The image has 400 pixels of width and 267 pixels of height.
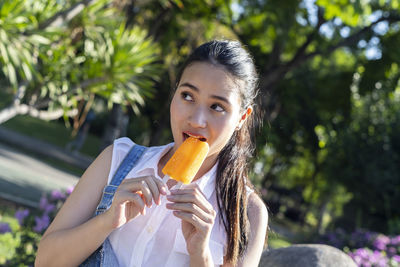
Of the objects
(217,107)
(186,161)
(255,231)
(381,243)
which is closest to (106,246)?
(186,161)

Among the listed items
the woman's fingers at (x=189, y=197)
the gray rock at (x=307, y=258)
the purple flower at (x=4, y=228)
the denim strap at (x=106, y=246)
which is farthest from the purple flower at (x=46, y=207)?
the woman's fingers at (x=189, y=197)

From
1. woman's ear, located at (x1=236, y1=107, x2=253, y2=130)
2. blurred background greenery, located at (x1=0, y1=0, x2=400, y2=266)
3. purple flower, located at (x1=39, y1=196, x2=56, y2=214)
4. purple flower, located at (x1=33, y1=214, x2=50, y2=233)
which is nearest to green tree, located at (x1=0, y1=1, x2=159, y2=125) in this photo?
blurred background greenery, located at (x1=0, y1=0, x2=400, y2=266)

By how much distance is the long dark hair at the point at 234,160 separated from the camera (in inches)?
87.0

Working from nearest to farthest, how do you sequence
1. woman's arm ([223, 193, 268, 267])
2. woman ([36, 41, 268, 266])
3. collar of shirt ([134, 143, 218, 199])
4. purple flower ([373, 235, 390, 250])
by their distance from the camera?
woman ([36, 41, 268, 266]) < woman's arm ([223, 193, 268, 267]) < collar of shirt ([134, 143, 218, 199]) < purple flower ([373, 235, 390, 250])

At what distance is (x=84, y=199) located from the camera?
83.6 inches

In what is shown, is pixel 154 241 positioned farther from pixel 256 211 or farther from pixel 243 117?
pixel 243 117

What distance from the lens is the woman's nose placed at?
2057 millimetres

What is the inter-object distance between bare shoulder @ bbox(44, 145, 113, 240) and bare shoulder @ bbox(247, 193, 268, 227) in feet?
2.40

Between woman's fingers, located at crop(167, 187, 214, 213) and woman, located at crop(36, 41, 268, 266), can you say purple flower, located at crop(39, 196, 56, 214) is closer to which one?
woman, located at crop(36, 41, 268, 266)

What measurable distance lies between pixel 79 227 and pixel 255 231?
0.83 m

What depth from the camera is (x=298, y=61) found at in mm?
11992

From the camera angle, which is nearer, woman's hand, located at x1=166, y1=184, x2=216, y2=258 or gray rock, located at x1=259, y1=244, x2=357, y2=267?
woman's hand, located at x1=166, y1=184, x2=216, y2=258

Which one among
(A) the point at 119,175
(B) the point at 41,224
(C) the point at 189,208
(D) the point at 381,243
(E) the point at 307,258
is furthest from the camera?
(D) the point at 381,243

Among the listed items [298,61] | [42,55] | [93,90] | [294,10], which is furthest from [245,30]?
[42,55]
